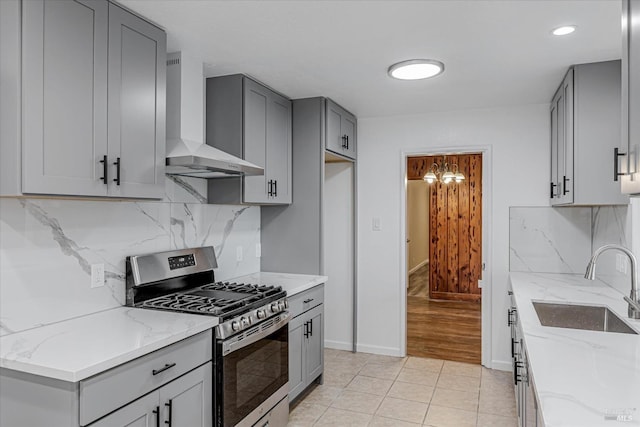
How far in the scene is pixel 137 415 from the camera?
5.62 feet

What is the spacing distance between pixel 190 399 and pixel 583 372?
1.61m

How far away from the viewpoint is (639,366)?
5.04 feet

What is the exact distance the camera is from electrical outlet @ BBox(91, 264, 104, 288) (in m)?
2.24

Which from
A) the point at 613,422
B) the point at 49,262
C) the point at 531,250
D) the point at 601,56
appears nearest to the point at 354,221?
the point at 531,250

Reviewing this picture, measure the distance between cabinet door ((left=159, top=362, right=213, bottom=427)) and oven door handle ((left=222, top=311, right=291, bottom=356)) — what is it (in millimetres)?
112

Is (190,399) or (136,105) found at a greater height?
(136,105)

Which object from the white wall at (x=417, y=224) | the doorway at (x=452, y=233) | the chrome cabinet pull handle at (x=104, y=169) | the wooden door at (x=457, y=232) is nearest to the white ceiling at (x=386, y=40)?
the chrome cabinet pull handle at (x=104, y=169)

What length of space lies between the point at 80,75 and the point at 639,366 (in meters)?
2.41

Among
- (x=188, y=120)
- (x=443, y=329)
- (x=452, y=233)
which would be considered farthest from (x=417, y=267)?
(x=188, y=120)

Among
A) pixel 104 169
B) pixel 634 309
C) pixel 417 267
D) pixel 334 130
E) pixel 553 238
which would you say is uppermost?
pixel 334 130

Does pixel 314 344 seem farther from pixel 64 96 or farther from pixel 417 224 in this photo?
pixel 417 224

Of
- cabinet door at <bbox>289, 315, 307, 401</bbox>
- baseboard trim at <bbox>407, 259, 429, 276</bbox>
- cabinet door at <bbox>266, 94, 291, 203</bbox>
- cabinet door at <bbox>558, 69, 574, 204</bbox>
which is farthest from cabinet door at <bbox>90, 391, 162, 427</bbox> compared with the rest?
baseboard trim at <bbox>407, 259, 429, 276</bbox>

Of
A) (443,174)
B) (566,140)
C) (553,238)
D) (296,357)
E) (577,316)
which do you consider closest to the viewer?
(577,316)

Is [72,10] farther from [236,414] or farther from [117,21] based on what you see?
[236,414]
